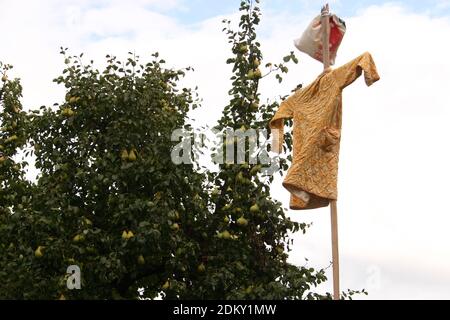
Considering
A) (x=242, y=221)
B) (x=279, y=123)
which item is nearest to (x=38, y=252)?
(x=242, y=221)

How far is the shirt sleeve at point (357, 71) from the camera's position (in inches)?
316

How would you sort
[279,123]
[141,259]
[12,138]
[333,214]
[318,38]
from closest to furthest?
[333,214] < [318,38] < [279,123] < [141,259] < [12,138]

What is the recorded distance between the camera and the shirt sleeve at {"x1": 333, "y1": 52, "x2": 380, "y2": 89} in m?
8.02

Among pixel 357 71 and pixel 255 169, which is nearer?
pixel 357 71

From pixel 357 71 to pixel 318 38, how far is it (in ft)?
2.23

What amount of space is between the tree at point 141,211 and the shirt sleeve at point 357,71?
184cm

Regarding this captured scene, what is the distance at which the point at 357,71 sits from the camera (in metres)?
8.19

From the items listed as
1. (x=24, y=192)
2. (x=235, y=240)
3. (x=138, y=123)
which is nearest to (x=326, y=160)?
(x=235, y=240)

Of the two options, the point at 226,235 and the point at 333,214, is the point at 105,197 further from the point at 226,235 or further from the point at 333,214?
the point at 333,214

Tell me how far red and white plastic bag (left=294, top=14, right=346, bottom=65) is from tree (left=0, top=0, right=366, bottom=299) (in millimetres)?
1431

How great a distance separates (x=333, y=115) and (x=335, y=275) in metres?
1.46

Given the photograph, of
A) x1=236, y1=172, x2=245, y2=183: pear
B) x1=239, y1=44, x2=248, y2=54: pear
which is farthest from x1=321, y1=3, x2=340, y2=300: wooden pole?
x1=239, y1=44, x2=248, y2=54: pear

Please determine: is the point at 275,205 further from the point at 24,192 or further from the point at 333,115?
the point at 24,192

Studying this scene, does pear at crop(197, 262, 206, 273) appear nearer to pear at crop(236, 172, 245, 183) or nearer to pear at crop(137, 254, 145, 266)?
pear at crop(137, 254, 145, 266)
